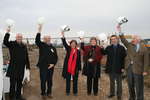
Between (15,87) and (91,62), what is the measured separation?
2.25 metres

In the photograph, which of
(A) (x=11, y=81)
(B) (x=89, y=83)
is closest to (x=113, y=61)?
(B) (x=89, y=83)

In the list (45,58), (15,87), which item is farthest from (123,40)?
(15,87)

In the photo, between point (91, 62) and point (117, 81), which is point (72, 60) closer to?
point (91, 62)

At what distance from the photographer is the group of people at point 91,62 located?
517 cm

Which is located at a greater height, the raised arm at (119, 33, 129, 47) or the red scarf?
the raised arm at (119, 33, 129, 47)

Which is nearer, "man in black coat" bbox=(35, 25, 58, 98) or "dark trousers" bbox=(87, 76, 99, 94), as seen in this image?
"man in black coat" bbox=(35, 25, 58, 98)

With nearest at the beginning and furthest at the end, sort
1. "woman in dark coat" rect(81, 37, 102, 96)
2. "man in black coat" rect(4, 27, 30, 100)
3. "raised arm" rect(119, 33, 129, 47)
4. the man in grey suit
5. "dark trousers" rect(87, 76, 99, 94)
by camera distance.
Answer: the man in grey suit → "man in black coat" rect(4, 27, 30, 100) → "raised arm" rect(119, 33, 129, 47) → "woman in dark coat" rect(81, 37, 102, 96) → "dark trousers" rect(87, 76, 99, 94)

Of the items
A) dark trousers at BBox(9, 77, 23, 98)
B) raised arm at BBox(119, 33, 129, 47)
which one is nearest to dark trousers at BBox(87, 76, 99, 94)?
raised arm at BBox(119, 33, 129, 47)

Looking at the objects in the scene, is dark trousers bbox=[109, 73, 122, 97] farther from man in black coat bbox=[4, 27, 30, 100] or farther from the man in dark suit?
man in black coat bbox=[4, 27, 30, 100]

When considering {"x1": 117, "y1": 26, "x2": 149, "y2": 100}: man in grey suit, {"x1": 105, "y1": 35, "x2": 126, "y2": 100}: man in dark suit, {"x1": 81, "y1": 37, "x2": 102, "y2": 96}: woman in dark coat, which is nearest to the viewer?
{"x1": 117, "y1": 26, "x2": 149, "y2": 100}: man in grey suit

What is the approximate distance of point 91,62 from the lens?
609 cm

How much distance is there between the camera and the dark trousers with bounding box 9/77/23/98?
5477 millimetres

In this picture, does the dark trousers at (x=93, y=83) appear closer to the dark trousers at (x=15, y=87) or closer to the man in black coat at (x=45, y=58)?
the man in black coat at (x=45, y=58)

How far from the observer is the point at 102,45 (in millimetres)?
6344
